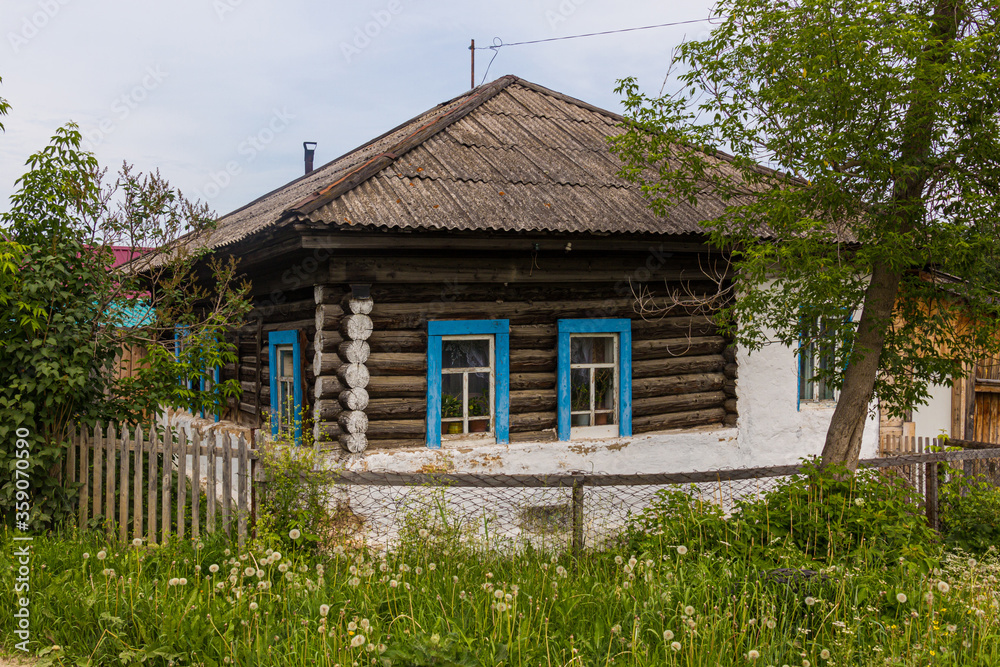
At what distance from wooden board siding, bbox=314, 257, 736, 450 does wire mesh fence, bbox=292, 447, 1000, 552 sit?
0.66 metres

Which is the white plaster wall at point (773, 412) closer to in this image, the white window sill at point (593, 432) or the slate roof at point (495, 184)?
the white window sill at point (593, 432)

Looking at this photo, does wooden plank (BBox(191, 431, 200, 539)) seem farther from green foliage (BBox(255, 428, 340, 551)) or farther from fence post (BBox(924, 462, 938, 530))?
fence post (BBox(924, 462, 938, 530))

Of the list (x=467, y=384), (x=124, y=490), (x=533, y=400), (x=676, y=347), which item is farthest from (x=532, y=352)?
(x=124, y=490)

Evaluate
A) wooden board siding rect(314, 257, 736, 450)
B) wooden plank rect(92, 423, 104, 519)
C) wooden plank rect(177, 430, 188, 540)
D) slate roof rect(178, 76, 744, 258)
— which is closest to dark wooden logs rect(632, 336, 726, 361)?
wooden board siding rect(314, 257, 736, 450)

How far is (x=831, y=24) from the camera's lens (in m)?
5.18

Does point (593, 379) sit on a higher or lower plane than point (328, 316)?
lower

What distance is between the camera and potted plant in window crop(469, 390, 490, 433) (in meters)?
7.54

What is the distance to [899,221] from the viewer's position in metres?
5.18

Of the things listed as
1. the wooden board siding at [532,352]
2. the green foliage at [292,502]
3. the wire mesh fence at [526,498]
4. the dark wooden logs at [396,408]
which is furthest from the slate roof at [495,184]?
the wire mesh fence at [526,498]

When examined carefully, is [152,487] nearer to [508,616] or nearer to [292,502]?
[292,502]

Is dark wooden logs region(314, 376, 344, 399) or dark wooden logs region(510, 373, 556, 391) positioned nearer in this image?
dark wooden logs region(314, 376, 344, 399)

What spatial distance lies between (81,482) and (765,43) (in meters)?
6.23

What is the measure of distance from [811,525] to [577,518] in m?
1.63

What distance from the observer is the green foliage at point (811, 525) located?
4.78 m
